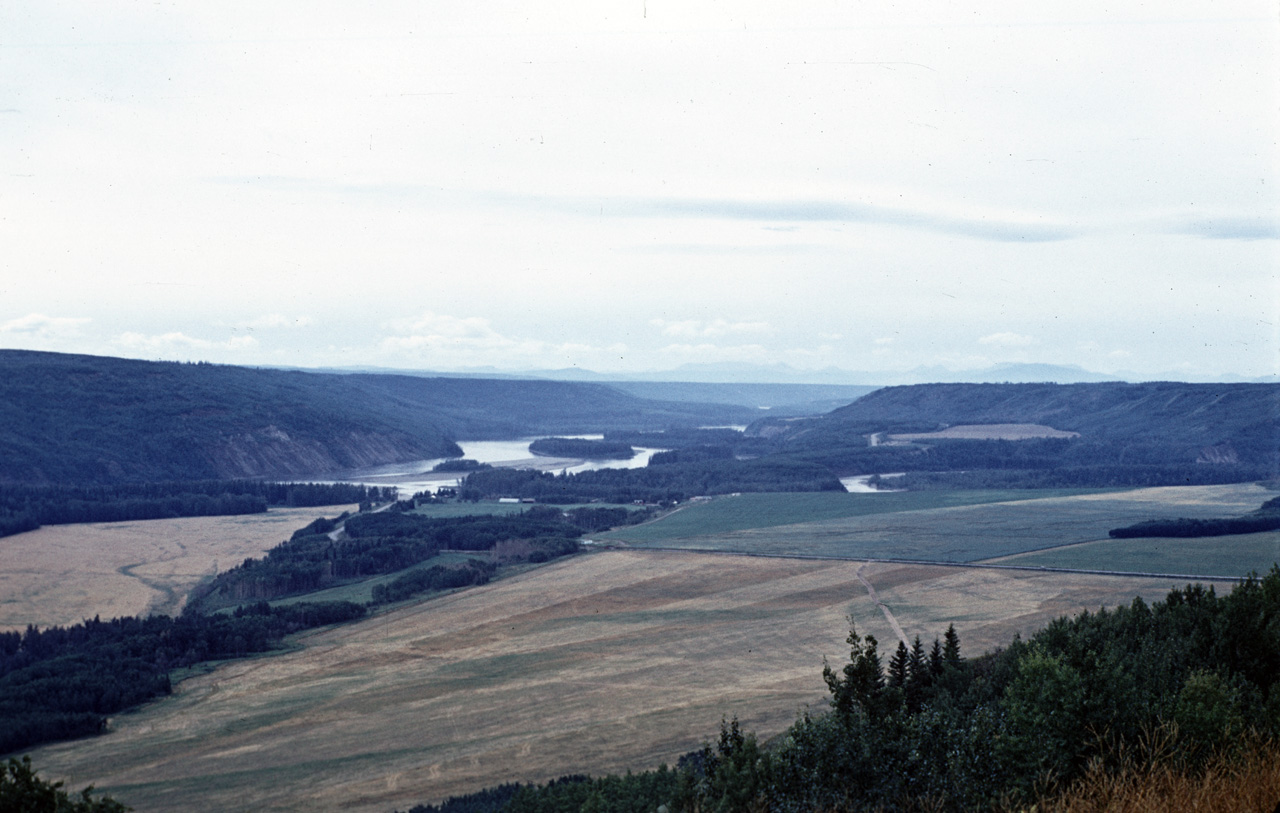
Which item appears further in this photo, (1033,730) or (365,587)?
(365,587)


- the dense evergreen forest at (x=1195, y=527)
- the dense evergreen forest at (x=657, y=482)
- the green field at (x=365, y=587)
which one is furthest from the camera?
the dense evergreen forest at (x=657, y=482)

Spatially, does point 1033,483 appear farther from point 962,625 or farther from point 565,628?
point 565,628

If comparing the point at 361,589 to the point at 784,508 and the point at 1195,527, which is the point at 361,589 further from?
the point at 1195,527

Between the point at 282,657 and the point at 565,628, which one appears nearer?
the point at 282,657

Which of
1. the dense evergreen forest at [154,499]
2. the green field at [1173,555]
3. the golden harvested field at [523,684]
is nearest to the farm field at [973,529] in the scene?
the green field at [1173,555]

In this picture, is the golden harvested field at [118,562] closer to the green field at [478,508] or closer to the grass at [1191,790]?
the green field at [478,508]

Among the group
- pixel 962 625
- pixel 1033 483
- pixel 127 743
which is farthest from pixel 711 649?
pixel 1033 483

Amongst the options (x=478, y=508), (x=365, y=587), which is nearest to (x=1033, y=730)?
(x=365, y=587)
